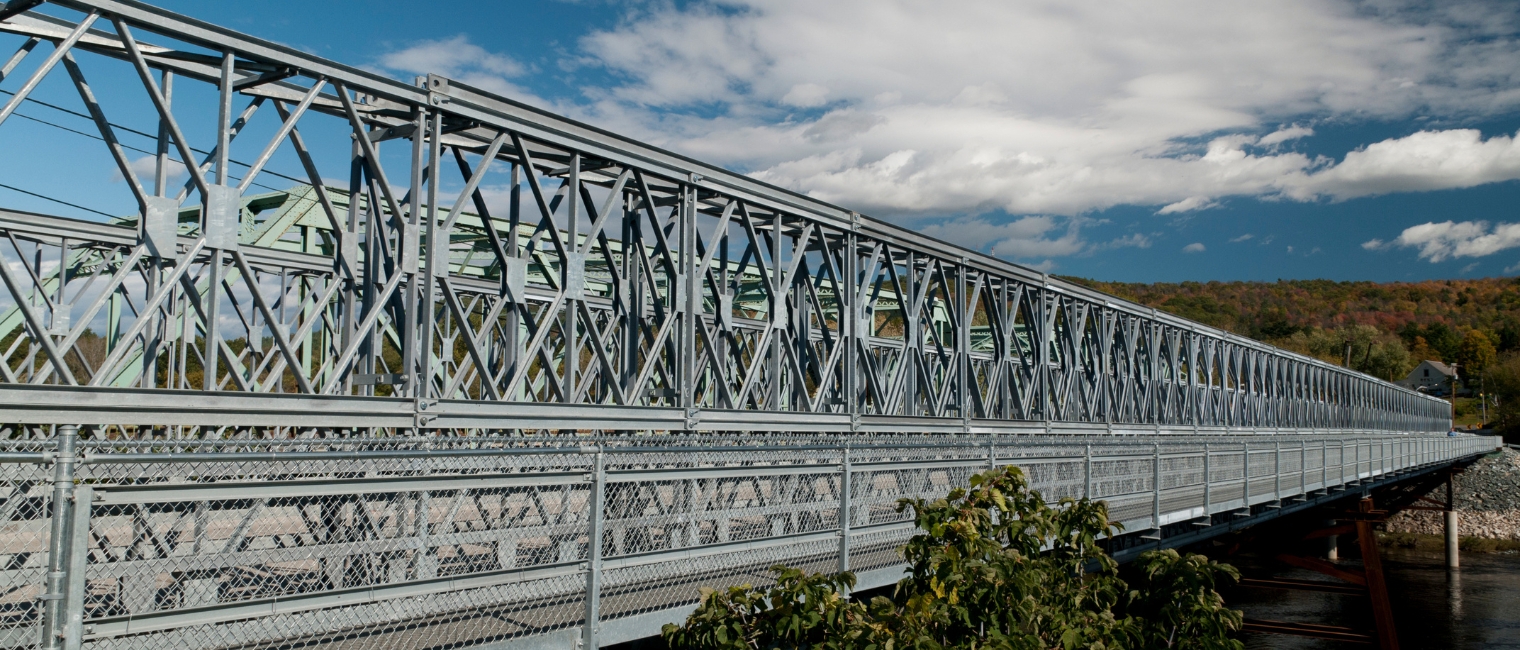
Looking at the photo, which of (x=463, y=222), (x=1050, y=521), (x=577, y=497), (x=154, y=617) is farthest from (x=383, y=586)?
(x=463, y=222)

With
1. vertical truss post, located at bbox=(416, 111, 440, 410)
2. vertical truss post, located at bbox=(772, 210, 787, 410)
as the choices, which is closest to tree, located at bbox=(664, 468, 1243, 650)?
vertical truss post, located at bbox=(416, 111, 440, 410)

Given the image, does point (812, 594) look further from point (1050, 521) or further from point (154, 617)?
point (154, 617)

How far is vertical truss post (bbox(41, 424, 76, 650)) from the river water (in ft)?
114

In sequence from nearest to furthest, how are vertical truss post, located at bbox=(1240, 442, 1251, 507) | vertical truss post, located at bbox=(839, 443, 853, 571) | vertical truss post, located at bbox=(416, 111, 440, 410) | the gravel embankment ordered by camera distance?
1. vertical truss post, located at bbox=(839, 443, 853, 571)
2. vertical truss post, located at bbox=(416, 111, 440, 410)
3. vertical truss post, located at bbox=(1240, 442, 1251, 507)
4. the gravel embankment

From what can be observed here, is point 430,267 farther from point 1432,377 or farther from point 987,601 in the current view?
point 1432,377

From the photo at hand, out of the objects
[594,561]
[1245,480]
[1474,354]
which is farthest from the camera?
[1474,354]

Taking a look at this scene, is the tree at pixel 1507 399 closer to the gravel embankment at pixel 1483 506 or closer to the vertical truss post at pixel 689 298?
the gravel embankment at pixel 1483 506

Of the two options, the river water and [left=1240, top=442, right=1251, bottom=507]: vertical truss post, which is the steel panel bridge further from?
the river water

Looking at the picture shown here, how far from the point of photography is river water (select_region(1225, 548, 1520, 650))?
33906 mm

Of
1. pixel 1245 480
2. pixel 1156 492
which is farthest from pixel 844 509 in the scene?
pixel 1245 480

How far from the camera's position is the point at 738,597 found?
5.97m

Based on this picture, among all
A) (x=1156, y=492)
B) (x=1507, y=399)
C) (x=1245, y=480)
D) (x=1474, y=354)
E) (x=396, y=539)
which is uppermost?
(x=1474, y=354)

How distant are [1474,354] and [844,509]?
7083 inches

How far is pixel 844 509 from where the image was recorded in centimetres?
945
